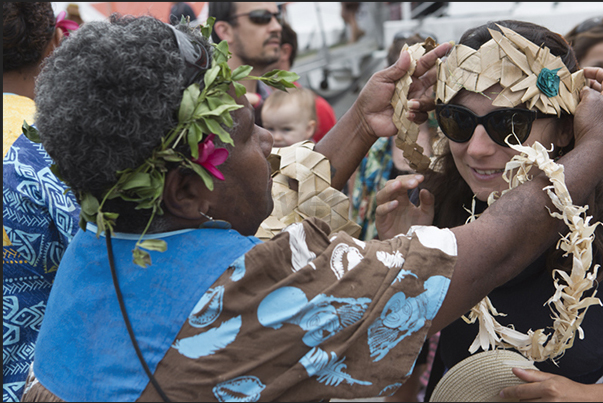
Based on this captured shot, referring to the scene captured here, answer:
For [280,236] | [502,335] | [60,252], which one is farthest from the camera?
[60,252]

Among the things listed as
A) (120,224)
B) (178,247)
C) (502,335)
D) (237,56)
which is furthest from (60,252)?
(237,56)

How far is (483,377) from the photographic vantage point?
6.45 ft

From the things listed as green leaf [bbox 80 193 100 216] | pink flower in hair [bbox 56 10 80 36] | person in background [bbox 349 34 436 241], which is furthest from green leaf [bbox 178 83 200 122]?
person in background [bbox 349 34 436 241]

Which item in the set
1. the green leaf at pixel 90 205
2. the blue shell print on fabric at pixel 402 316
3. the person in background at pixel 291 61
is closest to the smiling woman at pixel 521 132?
the blue shell print on fabric at pixel 402 316

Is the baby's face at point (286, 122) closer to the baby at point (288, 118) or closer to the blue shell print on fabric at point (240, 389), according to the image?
the baby at point (288, 118)

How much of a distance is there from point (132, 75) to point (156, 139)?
0.17 m

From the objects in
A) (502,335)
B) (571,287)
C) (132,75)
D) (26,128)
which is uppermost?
(132,75)

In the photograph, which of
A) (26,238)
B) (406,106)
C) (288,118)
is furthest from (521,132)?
(288,118)

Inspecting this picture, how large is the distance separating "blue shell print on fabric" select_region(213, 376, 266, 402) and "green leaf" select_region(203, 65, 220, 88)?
2.55 ft

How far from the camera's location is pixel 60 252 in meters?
2.08

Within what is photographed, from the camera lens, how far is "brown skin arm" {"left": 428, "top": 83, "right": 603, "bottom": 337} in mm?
1554

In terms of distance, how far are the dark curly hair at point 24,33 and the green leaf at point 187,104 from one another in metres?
1.16

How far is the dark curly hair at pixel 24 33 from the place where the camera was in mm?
2176

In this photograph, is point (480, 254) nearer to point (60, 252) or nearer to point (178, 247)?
point (178, 247)
